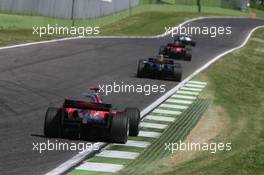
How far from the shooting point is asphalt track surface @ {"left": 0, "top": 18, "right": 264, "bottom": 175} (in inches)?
532

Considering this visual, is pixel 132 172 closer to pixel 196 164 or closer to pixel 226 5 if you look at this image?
pixel 196 164

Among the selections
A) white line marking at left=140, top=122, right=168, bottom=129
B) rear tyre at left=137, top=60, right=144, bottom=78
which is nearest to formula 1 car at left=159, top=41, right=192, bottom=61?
rear tyre at left=137, top=60, right=144, bottom=78

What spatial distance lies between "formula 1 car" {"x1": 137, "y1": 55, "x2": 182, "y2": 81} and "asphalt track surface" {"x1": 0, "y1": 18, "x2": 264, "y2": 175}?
0.34 m

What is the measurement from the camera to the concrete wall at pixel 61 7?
44.1 meters

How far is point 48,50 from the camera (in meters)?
35.7

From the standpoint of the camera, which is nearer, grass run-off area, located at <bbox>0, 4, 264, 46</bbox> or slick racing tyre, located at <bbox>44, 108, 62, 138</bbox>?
slick racing tyre, located at <bbox>44, 108, 62, 138</bbox>

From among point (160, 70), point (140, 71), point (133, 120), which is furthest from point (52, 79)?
point (133, 120)

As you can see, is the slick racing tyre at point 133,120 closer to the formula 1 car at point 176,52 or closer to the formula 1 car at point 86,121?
the formula 1 car at point 86,121

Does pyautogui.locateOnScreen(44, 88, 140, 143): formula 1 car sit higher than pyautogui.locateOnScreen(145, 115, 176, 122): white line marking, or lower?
higher

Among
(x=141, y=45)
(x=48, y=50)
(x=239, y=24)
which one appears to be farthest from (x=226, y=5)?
(x=48, y=50)

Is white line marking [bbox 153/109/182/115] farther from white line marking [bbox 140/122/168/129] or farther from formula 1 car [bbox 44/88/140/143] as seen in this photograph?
formula 1 car [bbox 44/88/140/143]

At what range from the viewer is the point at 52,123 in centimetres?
1480


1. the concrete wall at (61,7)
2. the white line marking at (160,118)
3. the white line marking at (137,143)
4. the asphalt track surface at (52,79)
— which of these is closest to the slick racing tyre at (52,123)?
the asphalt track surface at (52,79)

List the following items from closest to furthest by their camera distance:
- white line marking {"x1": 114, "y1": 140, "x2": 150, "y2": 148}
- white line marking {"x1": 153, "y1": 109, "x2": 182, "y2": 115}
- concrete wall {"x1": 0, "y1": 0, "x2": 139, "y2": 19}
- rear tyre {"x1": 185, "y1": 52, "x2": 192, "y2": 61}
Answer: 1. white line marking {"x1": 114, "y1": 140, "x2": 150, "y2": 148}
2. white line marking {"x1": 153, "y1": 109, "x2": 182, "y2": 115}
3. rear tyre {"x1": 185, "y1": 52, "x2": 192, "y2": 61}
4. concrete wall {"x1": 0, "y1": 0, "x2": 139, "y2": 19}
